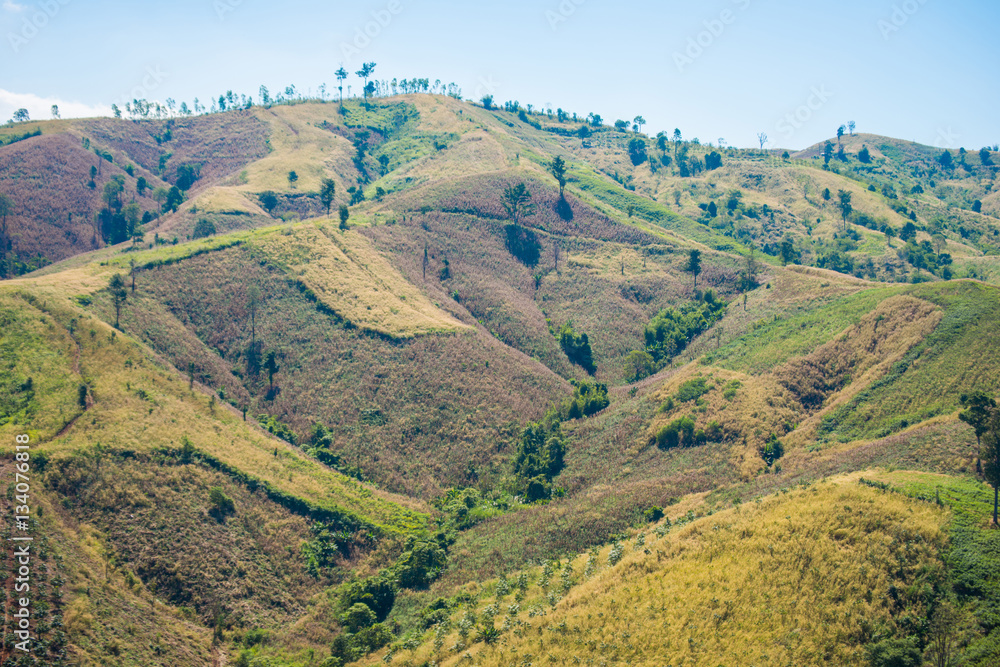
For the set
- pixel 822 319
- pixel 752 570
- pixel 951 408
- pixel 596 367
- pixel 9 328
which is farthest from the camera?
pixel 596 367

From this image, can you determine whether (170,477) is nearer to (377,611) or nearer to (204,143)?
(377,611)

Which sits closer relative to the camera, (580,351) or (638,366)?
(638,366)

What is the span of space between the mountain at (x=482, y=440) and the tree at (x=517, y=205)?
0.70 m

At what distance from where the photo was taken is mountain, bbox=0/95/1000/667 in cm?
3083

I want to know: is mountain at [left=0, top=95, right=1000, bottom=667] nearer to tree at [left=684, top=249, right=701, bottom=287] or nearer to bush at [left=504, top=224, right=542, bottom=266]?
bush at [left=504, top=224, right=542, bottom=266]

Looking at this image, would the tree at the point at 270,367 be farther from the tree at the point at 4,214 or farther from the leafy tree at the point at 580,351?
the tree at the point at 4,214

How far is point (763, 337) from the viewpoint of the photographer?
7500 centimetres

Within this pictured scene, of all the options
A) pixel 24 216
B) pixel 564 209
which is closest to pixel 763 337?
pixel 564 209


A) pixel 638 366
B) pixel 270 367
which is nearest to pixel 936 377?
pixel 638 366

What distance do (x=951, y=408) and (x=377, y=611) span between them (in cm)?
5080

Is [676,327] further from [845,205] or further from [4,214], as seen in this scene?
[4,214]

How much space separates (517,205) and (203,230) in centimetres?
6629

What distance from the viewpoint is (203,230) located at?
110562mm

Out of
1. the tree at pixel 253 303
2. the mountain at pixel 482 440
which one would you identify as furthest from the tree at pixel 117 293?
the tree at pixel 253 303
